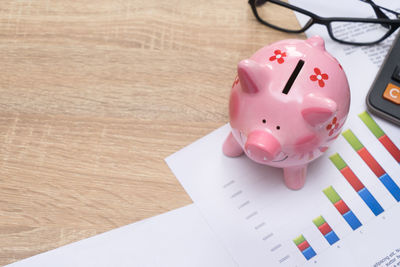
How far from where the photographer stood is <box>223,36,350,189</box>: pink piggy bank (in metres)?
0.40

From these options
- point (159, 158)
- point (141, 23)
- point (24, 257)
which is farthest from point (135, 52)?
point (24, 257)

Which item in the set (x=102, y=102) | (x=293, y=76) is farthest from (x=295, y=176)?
(x=102, y=102)

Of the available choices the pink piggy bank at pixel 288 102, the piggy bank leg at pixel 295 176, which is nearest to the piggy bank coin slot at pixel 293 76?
the pink piggy bank at pixel 288 102

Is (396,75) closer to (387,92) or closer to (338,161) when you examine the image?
(387,92)

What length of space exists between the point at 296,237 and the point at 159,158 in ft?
0.62

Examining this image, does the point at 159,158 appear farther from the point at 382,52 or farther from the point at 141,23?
the point at 382,52

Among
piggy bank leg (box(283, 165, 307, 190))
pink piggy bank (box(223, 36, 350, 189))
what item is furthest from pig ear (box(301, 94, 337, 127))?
piggy bank leg (box(283, 165, 307, 190))

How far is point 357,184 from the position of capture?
52 centimetres

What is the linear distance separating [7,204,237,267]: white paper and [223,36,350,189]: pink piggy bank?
13cm

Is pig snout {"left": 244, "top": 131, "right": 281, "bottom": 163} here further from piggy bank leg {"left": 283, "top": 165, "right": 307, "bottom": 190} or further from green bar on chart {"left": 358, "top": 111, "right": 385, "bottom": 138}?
green bar on chart {"left": 358, "top": 111, "right": 385, "bottom": 138}

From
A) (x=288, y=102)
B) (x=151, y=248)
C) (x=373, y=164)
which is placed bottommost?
(x=151, y=248)

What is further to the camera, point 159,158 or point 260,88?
point 159,158

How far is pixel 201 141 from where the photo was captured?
1.75 ft

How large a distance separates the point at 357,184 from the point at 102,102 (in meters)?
0.33
